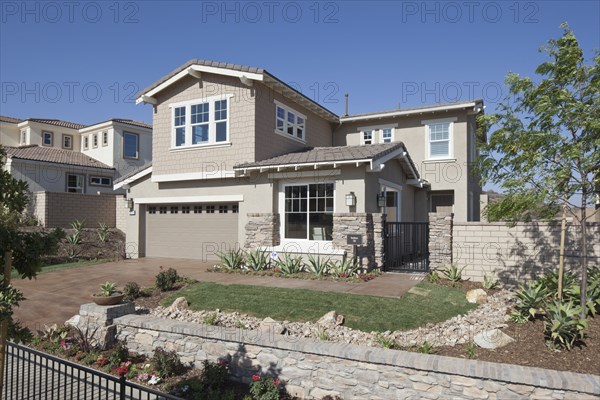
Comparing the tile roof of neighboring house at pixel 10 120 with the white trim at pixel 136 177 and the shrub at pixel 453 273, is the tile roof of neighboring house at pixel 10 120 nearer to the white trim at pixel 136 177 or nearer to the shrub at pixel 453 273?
the white trim at pixel 136 177

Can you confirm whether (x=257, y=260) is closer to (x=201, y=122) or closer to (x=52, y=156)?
(x=201, y=122)

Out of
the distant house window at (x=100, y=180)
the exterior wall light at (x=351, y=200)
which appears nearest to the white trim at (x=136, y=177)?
the exterior wall light at (x=351, y=200)

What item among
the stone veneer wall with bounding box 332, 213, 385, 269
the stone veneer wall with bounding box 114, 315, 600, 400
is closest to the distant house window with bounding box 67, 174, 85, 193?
the stone veneer wall with bounding box 332, 213, 385, 269

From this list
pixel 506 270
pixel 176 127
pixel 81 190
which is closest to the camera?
pixel 506 270

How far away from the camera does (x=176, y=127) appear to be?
51.8ft

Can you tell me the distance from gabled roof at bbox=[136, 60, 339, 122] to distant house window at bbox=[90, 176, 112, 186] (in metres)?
13.5

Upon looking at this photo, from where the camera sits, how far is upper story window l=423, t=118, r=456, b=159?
60.5 ft

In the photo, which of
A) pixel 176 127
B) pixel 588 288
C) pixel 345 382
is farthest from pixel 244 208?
pixel 588 288

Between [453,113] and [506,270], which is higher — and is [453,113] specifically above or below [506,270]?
above

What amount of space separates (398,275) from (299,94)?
8234 mm

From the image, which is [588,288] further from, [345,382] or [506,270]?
[345,382]

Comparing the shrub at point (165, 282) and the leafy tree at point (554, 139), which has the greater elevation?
the leafy tree at point (554, 139)

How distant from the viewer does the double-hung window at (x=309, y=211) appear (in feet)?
42.5

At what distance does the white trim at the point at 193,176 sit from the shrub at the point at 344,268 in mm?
5145
